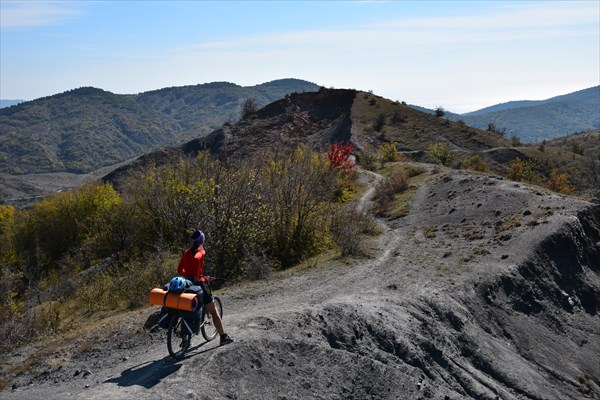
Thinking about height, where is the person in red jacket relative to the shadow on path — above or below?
above

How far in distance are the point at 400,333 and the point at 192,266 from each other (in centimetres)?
535

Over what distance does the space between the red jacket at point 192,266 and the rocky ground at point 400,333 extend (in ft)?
4.45

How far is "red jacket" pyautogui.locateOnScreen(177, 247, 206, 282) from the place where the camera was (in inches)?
364

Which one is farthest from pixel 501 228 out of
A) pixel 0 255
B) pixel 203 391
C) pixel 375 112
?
pixel 375 112

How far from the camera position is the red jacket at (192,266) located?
364 inches

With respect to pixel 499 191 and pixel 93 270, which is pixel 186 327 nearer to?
pixel 93 270

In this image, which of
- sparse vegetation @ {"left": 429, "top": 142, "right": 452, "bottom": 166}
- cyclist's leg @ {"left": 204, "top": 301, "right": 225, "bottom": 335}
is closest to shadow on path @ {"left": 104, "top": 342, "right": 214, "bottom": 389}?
cyclist's leg @ {"left": 204, "top": 301, "right": 225, "bottom": 335}

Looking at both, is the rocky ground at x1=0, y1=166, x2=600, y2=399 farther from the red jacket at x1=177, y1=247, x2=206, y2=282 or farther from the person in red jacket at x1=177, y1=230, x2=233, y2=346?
the red jacket at x1=177, y1=247, x2=206, y2=282

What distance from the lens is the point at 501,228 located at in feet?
68.6

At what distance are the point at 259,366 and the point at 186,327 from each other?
1.49 meters

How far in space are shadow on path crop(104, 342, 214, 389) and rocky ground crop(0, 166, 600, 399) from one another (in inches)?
1.3

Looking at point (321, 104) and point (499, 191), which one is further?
point (321, 104)

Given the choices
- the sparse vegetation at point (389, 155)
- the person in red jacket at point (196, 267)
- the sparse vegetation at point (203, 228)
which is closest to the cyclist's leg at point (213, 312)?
the person in red jacket at point (196, 267)

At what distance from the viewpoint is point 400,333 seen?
1217 centimetres
